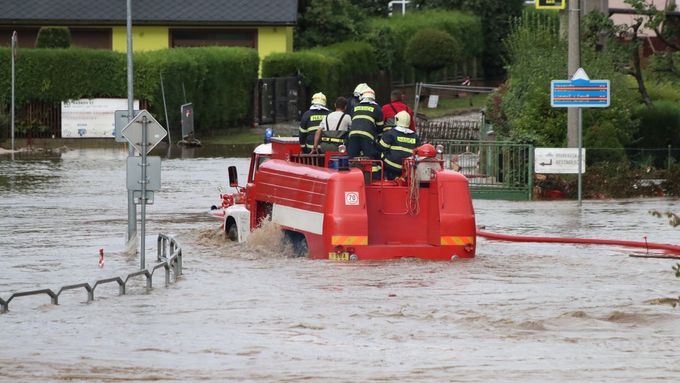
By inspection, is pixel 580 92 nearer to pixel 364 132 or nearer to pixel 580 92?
pixel 580 92

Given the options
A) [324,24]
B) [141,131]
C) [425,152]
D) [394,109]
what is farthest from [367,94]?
[324,24]

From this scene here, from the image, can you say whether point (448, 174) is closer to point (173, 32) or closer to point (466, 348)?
point (466, 348)

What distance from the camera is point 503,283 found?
1905cm

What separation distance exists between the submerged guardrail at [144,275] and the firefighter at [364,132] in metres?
2.91

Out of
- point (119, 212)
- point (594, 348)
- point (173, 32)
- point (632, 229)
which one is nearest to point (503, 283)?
point (594, 348)

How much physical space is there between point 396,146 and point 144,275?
413 cm

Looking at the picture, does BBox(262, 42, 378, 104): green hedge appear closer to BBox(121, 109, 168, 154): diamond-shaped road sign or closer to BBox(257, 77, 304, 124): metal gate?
BBox(257, 77, 304, 124): metal gate

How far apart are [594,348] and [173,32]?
49.3m

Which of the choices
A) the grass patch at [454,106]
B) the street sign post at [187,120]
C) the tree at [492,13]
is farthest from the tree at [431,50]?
the street sign post at [187,120]

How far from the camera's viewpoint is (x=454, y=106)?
67.3 meters

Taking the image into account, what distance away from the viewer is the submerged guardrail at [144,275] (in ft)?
54.6

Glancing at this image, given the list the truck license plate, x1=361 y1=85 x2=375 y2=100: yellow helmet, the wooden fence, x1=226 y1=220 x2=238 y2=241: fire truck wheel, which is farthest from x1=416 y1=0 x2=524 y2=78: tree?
the truck license plate

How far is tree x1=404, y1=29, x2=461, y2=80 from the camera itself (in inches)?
2835

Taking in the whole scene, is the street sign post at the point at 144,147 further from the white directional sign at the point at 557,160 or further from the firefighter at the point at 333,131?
the white directional sign at the point at 557,160
